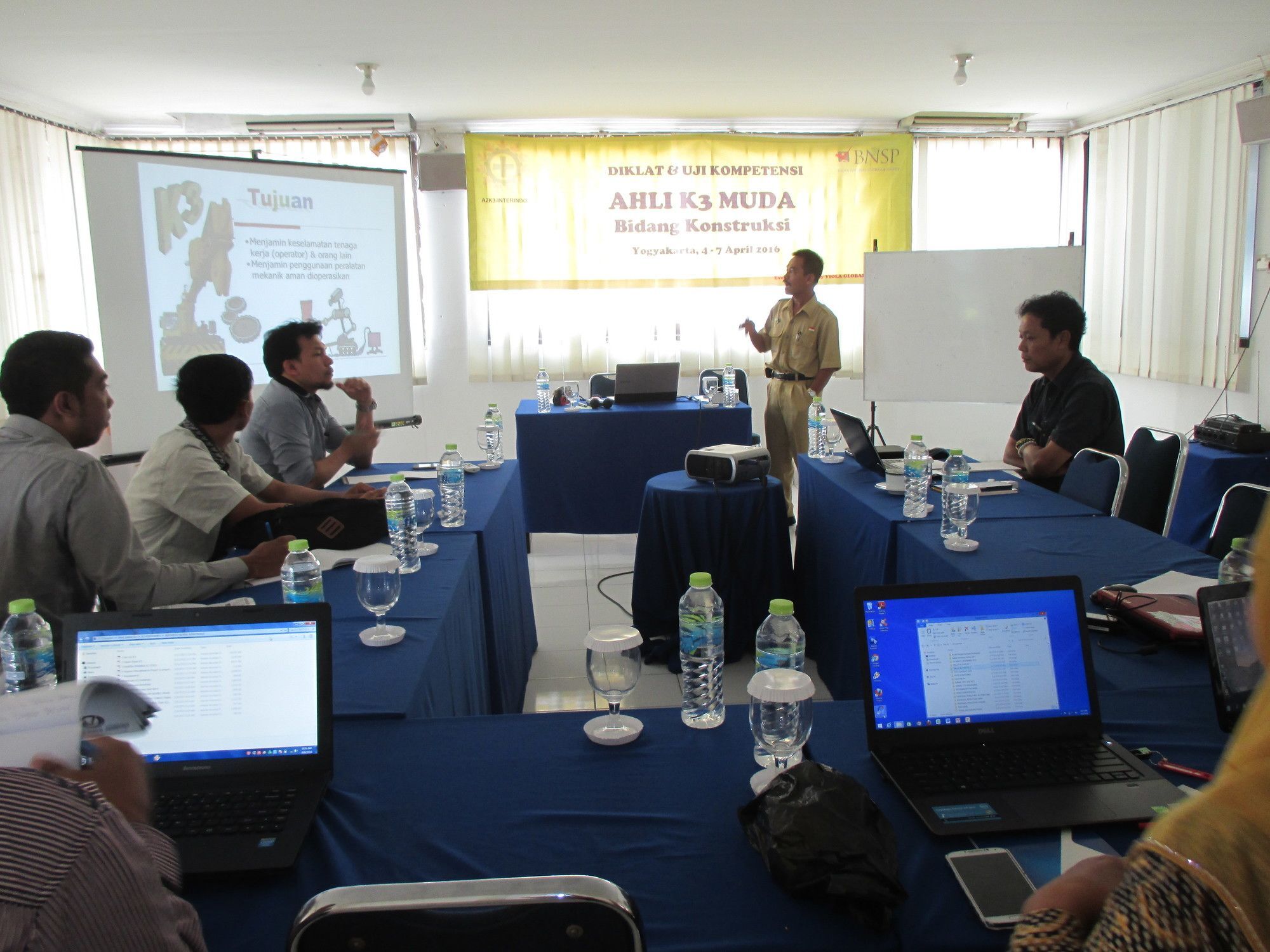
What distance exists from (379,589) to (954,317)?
15.5 ft

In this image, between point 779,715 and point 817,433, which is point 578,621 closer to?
point 817,433

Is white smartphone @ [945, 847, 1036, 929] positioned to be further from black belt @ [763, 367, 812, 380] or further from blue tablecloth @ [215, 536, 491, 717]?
black belt @ [763, 367, 812, 380]

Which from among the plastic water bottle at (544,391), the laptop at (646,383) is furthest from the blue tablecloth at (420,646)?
the laptop at (646,383)

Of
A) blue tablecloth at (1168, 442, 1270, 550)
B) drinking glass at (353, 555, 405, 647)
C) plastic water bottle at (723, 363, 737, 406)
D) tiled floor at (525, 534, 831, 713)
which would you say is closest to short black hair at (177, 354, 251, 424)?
drinking glass at (353, 555, 405, 647)

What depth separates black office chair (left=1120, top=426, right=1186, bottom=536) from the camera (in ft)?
9.43

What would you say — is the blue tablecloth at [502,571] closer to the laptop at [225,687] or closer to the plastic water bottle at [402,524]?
the plastic water bottle at [402,524]

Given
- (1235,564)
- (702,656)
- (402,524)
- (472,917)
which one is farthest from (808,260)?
(472,917)

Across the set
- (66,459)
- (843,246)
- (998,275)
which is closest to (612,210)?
(843,246)

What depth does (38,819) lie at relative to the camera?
0.60m

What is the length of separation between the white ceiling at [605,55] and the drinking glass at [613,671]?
3340 millimetres

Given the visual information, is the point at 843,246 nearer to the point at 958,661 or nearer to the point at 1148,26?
the point at 1148,26

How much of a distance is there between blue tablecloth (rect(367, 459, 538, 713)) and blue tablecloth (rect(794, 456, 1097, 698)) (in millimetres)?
1101

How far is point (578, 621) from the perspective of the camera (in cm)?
384

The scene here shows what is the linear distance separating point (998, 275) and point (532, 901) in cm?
551
